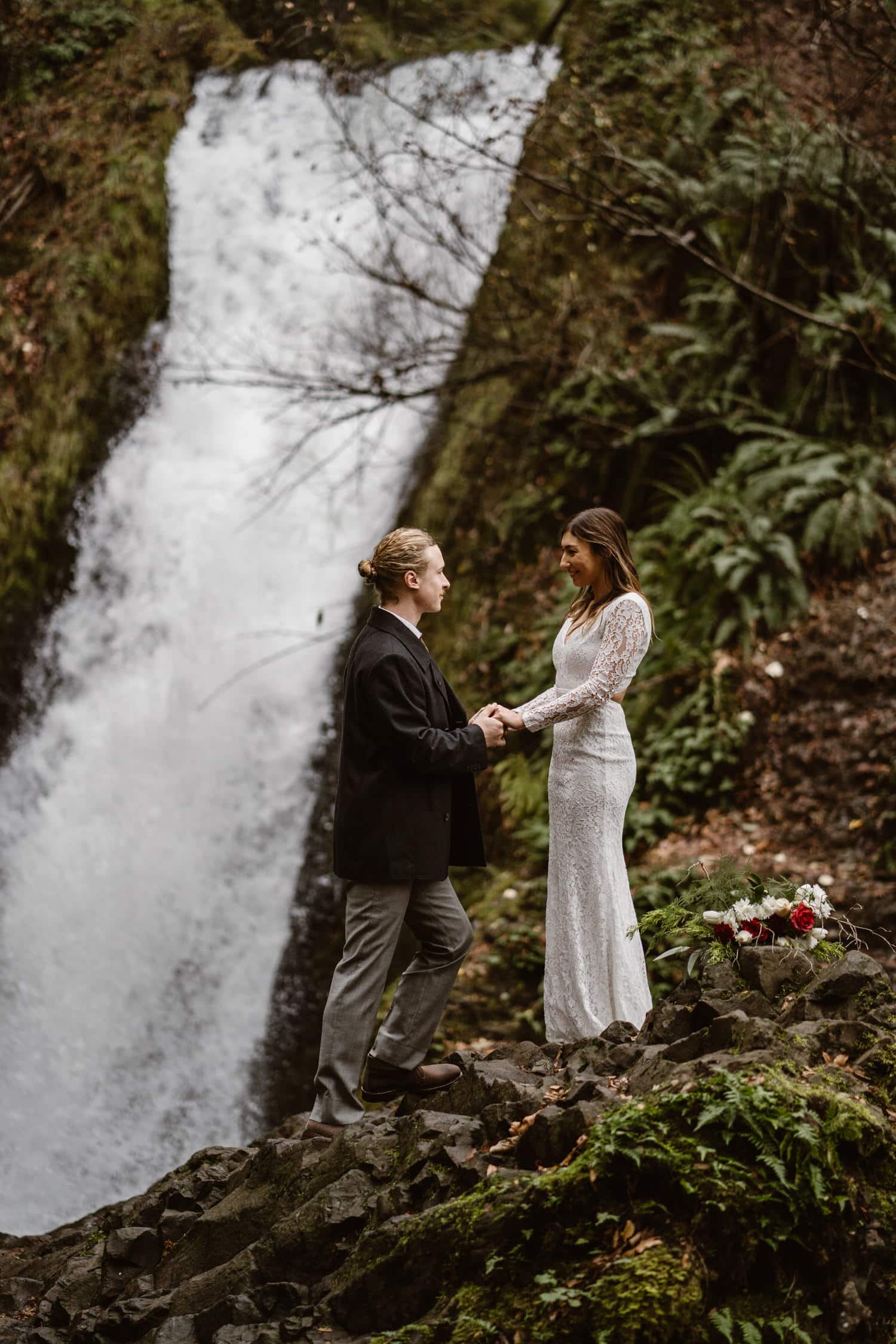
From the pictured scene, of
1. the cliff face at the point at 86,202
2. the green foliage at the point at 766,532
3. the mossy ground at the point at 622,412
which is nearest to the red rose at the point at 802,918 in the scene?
the mossy ground at the point at 622,412

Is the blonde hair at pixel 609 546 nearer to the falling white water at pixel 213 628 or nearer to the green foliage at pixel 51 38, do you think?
the falling white water at pixel 213 628

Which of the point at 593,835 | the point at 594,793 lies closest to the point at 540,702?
the point at 594,793

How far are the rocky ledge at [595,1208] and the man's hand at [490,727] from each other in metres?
1.28

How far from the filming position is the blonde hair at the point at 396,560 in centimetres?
446

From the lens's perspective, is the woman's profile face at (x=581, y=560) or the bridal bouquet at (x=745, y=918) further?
the woman's profile face at (x=581, y=560)

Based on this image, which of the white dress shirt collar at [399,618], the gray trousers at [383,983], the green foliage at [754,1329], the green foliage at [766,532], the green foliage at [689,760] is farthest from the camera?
the green foliage at [766,532]

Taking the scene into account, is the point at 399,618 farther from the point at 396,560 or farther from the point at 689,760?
the point at 689,760

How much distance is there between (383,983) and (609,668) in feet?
5.49

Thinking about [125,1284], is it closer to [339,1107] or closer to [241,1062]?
[339,1107]

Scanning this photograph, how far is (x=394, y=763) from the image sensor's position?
4398mm

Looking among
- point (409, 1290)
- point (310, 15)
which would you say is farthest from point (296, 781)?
point (310, 15)

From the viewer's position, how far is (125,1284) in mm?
4480

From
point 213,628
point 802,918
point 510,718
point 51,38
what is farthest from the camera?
point 51,38

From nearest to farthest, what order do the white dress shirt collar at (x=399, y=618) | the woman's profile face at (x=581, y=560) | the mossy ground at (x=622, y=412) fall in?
the white dress shirt collar at (x=399, y=618), the woman's profile face at (x=581, y=560), the mossy ground at (x=622, y=412)
